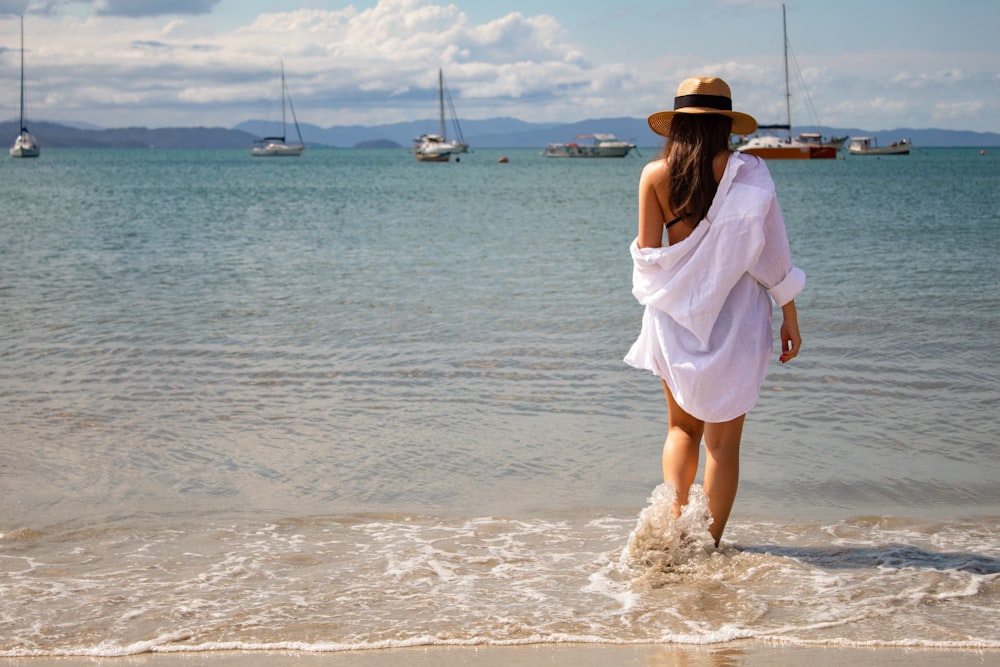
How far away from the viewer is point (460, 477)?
217 inches

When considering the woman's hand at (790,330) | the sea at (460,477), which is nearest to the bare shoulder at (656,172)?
the woman's hand at (790,330)

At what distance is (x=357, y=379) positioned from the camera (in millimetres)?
7879

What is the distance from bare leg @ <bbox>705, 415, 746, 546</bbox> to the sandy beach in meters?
0.83

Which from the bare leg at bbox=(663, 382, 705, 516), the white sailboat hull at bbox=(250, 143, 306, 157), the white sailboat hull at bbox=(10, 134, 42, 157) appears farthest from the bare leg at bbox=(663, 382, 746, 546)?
the white sailboat hull at bbox=(250, 143, 306, 157)

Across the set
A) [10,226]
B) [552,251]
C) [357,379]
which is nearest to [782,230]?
[357,379]

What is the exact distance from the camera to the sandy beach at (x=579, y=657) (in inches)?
126

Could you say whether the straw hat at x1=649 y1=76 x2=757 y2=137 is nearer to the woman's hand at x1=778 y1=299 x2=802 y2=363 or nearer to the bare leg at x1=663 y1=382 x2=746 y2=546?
the woman's hand at x1=778 y1=299 x2=802 y2=363

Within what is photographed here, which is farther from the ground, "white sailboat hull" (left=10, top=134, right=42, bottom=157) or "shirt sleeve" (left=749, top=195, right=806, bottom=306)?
"white sailboat hull" (left=10, top=134, right=42, bottom=157)

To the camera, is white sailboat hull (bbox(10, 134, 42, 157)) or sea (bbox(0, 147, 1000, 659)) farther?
white sailboat hull (bbox(10, 134, 42, 157))

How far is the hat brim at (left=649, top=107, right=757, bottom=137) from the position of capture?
373 cm

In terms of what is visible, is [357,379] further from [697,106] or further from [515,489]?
[697,106]

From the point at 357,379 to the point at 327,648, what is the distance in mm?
4629

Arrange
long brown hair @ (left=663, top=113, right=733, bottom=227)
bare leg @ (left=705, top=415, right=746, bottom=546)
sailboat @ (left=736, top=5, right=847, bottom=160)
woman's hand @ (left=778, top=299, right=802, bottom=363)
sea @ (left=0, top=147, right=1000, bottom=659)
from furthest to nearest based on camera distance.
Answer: sailboat @ (left=736, top=5, right=847, bottom=160)
bare leg @ (left=705, top=415, right=746, bottom=546)
woman's hand @ (left=778, top=299, right=802, bottom=363)
long brown hair @ (left=663, top=113, right=733, bottom=227)
sea @ (left=0, top=147, right=1000, bottom=659)

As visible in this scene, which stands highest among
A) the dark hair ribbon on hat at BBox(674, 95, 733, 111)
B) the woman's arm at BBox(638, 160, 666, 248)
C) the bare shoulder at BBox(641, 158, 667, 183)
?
the dark hair ribbon on hat at BBox(674, 95, 733, 111)
